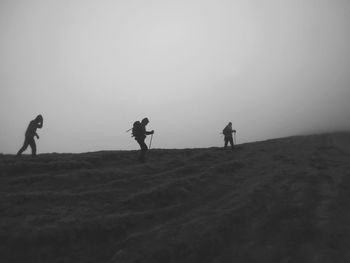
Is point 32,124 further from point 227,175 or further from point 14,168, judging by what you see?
point 227,175

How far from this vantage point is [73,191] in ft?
51.9

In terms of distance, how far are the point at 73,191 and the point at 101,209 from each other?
3079 millimetres

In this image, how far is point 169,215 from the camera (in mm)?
13133

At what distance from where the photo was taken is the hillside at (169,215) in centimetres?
980

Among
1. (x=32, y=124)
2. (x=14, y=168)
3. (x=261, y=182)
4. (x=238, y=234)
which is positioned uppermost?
(x=32, y=124)

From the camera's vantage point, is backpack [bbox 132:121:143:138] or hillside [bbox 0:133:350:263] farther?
backpack [bbox 132:121:143:138]

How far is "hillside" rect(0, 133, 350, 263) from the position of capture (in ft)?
32.2

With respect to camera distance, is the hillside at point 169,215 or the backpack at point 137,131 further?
the backpack at point 137,131

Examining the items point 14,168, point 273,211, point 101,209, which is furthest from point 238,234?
point 14,168

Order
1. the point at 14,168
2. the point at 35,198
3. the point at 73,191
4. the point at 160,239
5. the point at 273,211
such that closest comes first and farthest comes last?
the point at 160,239
the point at 273,211
the point at 35,198
the point at 73,191
the point at 14,168

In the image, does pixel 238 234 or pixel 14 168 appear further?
pixel 14 168

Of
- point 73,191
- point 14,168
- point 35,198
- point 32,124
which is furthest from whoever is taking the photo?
point 32,124

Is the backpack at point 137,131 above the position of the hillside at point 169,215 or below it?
above

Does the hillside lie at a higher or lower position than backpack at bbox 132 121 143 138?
lower
